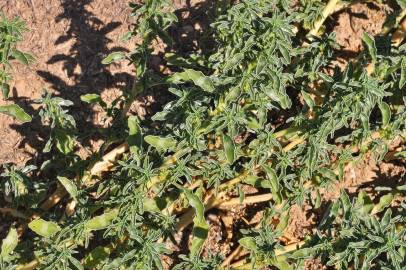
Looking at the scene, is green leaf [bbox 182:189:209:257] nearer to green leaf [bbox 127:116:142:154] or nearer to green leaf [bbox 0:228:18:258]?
green leaf [bbox 127:116:142:154]

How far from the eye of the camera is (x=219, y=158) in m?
3.56

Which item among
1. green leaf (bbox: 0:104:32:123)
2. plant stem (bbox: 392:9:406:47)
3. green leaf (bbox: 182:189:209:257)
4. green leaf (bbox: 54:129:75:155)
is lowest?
green leaf (bbox: 182:189:209:257)

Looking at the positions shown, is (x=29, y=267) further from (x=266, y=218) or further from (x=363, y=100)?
(x=363, y=100)

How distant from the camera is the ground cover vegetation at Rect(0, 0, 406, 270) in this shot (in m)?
3.28

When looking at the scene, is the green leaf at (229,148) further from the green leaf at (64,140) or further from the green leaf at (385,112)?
the green leaf at (64,140)

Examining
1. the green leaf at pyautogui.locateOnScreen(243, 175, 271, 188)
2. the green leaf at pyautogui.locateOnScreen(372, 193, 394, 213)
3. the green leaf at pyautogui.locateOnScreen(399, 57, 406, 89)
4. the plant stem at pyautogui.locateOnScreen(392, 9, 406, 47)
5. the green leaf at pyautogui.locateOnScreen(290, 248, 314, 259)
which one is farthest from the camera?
the plant stem at pyautogui.locateOnScreen(392, 9, 406, 47)

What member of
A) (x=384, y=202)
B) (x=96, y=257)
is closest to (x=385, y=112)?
(x=384, y=202)

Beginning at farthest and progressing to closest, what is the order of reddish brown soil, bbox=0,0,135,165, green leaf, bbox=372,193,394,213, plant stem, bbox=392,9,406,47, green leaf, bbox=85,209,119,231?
plant stem, bbox=392,9,406,47
reddish brown soil, bbox=0,0,135,165
green leaf, bbox=372,193,394,213
green leaf, bbox=85,209,119,231

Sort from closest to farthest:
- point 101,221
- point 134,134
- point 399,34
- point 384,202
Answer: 1. point 101,221
2. point 134,134
3. point 384,202
4. point 399,34

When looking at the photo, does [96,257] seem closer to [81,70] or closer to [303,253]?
[303,253]

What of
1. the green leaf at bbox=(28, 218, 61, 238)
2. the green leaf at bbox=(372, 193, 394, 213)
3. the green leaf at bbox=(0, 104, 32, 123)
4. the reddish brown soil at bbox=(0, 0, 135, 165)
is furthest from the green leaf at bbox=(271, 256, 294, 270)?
the reddish brown soil at bbox=(0, 0, 135, 165)

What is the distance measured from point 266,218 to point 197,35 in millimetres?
1620

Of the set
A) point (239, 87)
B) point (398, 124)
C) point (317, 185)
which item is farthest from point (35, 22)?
point (398, 124)

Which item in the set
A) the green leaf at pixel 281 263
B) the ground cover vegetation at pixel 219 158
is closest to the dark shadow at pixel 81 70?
the ground cover vegetation at pixel 219 158
